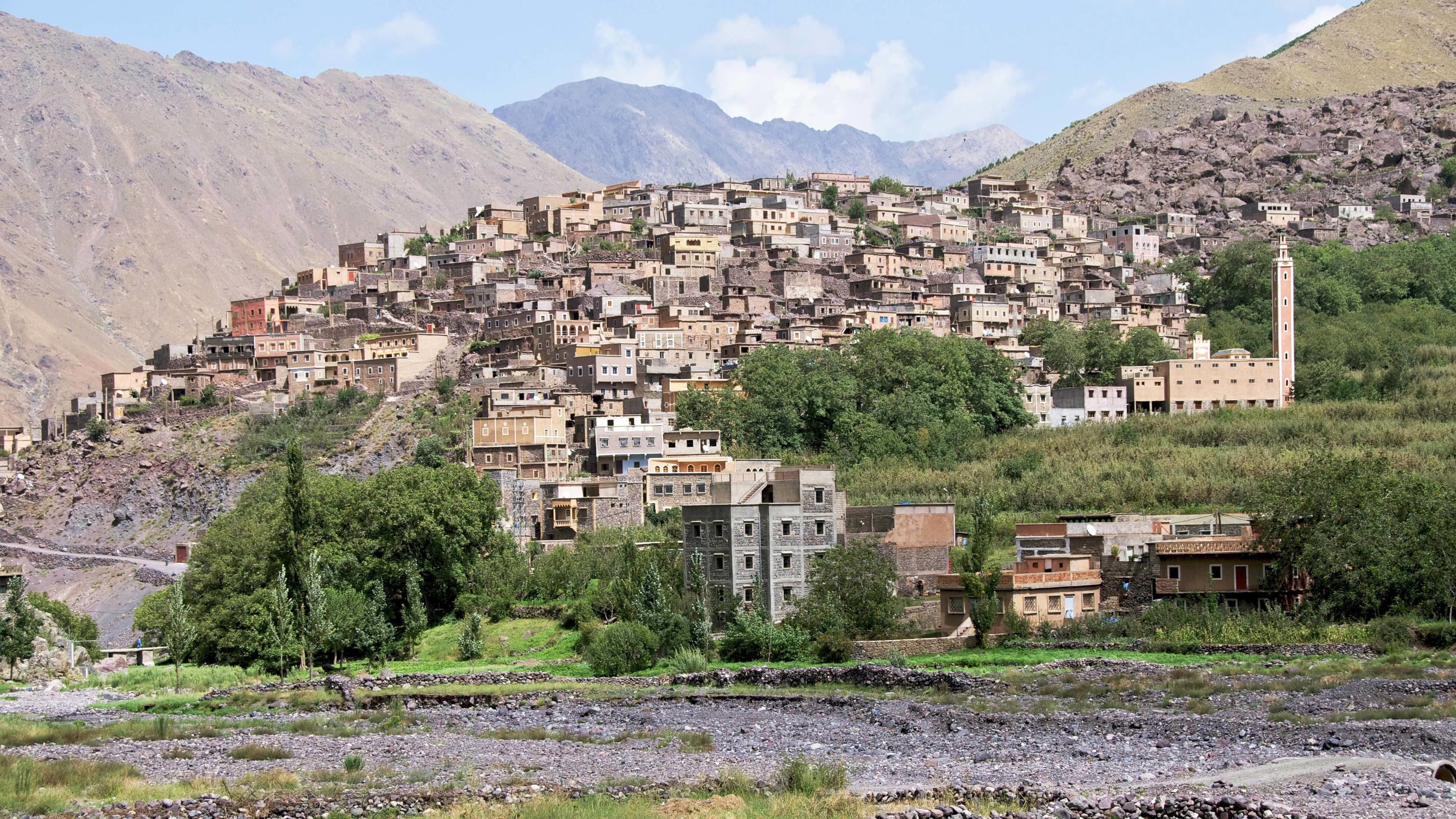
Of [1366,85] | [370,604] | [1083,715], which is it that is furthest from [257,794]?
[1366,85]

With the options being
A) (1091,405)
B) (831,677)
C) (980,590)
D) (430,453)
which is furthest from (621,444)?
(831,677)

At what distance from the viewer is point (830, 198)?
433ft

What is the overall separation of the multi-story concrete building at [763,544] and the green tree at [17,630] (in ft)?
56.0

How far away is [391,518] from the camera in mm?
54938

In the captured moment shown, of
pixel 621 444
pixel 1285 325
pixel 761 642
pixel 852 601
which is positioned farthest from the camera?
pixel 1285 325

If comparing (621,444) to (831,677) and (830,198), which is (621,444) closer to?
(831,677)

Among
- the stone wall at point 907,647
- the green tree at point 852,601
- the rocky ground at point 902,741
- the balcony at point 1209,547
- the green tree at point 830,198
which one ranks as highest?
the green tree at point 830,198

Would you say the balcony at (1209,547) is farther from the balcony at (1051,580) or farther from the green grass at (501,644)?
the green grass at (501,644)

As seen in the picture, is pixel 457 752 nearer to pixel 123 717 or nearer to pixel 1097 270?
pixel 123 717

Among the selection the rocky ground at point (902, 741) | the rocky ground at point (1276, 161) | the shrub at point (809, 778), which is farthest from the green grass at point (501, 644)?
the rocky ground at point (1276, 161)

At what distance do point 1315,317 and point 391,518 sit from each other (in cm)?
6563

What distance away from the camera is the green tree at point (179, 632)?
43.7 meters

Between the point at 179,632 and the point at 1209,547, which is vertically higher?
the point at 1209,547

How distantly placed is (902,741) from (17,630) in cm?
2436
